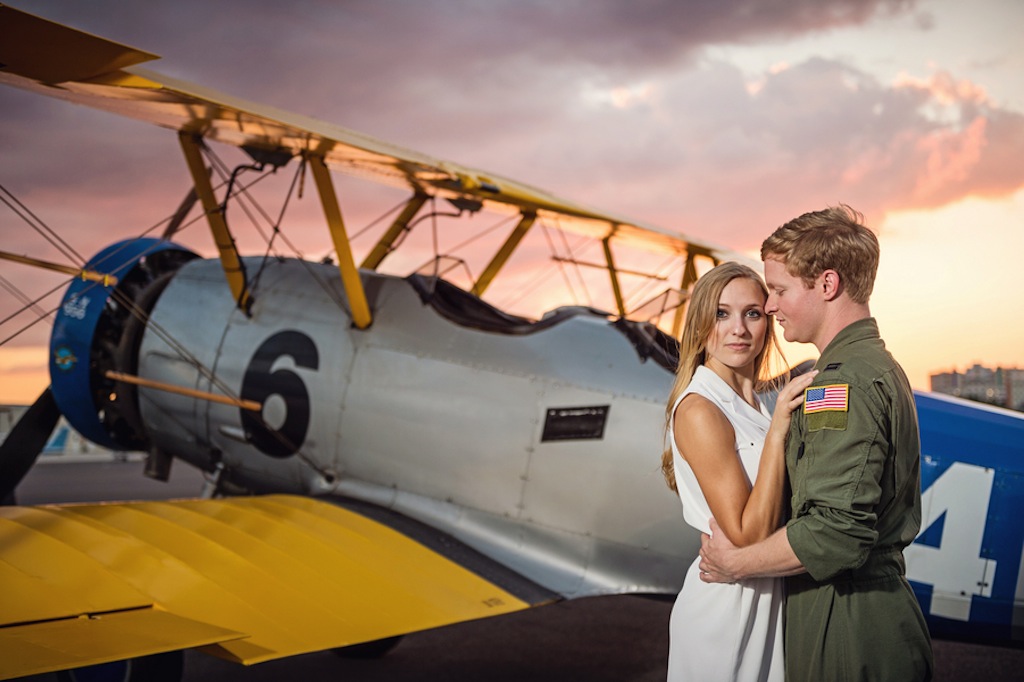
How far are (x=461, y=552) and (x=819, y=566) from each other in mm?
3033

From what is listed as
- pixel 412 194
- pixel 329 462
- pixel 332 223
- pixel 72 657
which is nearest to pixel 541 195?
pixel 412 194

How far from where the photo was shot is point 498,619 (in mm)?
6492

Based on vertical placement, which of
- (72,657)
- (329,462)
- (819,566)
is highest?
(819,566)

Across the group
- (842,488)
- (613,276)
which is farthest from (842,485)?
(613,276)

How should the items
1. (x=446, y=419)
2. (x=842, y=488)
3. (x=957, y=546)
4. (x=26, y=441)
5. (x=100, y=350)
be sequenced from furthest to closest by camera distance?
(x=100, y=350)
(x=26, y=441)
(x=446, y=419)
(x=957, y=546)
(x=842, y=488)

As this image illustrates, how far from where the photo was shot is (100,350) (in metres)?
Result: 6.26

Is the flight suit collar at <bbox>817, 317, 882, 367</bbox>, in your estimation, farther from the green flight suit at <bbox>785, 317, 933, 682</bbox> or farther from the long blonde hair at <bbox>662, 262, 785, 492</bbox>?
the long blonde hair at <bbox>662, 262, 785, 492</bbox>

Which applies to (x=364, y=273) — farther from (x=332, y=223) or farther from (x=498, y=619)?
(x=498, y=619)

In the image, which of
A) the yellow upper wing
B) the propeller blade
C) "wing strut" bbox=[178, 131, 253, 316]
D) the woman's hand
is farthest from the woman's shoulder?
the propeller blade

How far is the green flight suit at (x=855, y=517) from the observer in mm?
1595

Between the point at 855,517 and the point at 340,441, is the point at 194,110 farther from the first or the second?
the point at 855,517

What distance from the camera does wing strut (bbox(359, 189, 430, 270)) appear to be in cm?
597

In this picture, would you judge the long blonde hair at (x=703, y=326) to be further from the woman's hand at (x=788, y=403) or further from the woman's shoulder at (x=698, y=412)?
the woman's hand at (x=788, y=403)

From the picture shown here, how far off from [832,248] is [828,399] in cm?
28
